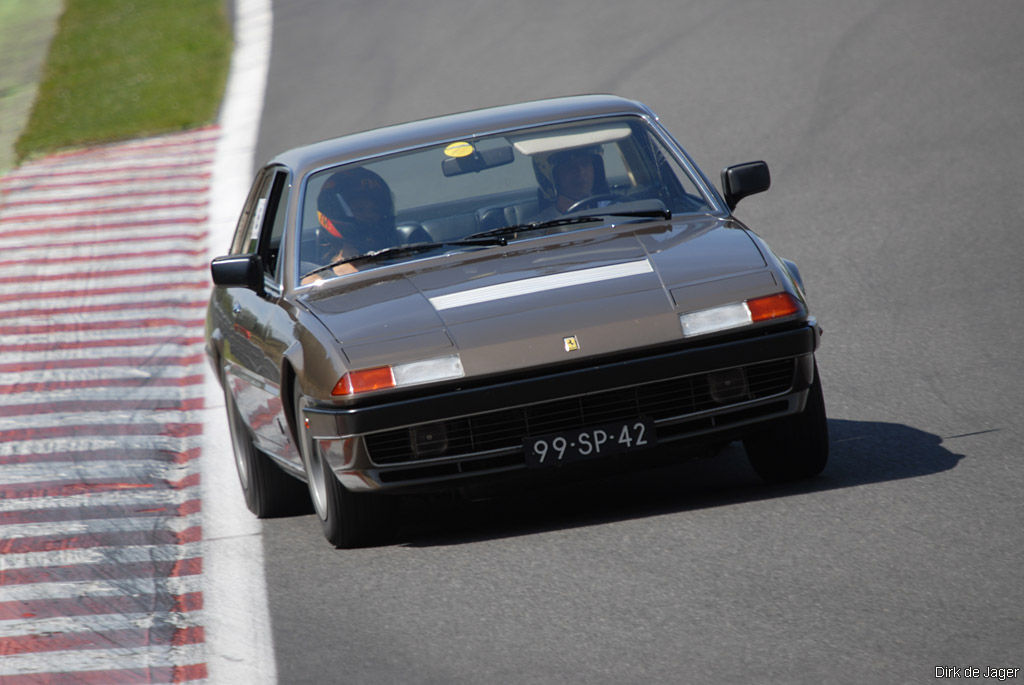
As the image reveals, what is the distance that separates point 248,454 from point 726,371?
96.7 inches

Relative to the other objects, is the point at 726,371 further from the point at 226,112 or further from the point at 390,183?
the point at 226,112

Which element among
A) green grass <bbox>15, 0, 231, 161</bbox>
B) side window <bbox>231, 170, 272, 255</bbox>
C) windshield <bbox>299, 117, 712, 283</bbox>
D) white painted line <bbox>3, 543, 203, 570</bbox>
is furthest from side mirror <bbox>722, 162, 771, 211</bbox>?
green grass <bbox>15, 0, 231, 161</bbox>

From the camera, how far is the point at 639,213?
267 inches

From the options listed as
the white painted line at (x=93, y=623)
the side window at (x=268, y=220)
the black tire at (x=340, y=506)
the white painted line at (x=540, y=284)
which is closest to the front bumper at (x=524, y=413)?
the black tire at (x=340, y=506)

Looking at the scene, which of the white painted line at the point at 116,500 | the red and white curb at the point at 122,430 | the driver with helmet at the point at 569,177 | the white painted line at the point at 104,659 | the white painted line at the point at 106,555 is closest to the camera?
the white painted line at the point at 104,659

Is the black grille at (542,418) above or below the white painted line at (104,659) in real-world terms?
above

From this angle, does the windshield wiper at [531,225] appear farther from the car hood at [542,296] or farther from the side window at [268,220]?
the side window at [268,220]

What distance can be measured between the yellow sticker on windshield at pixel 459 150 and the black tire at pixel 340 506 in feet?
4.69

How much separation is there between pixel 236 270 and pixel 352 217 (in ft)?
1.78

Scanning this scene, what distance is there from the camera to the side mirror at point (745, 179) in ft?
23.0

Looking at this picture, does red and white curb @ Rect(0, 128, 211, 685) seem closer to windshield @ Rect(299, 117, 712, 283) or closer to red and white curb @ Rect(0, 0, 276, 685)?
red and white curb @ Rect(0, 0, 276, 685)

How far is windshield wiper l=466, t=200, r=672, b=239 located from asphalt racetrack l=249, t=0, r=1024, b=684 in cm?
109

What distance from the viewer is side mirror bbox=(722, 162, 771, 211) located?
701 centimetres

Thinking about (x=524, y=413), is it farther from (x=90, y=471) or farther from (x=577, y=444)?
(x=90, y=471)
